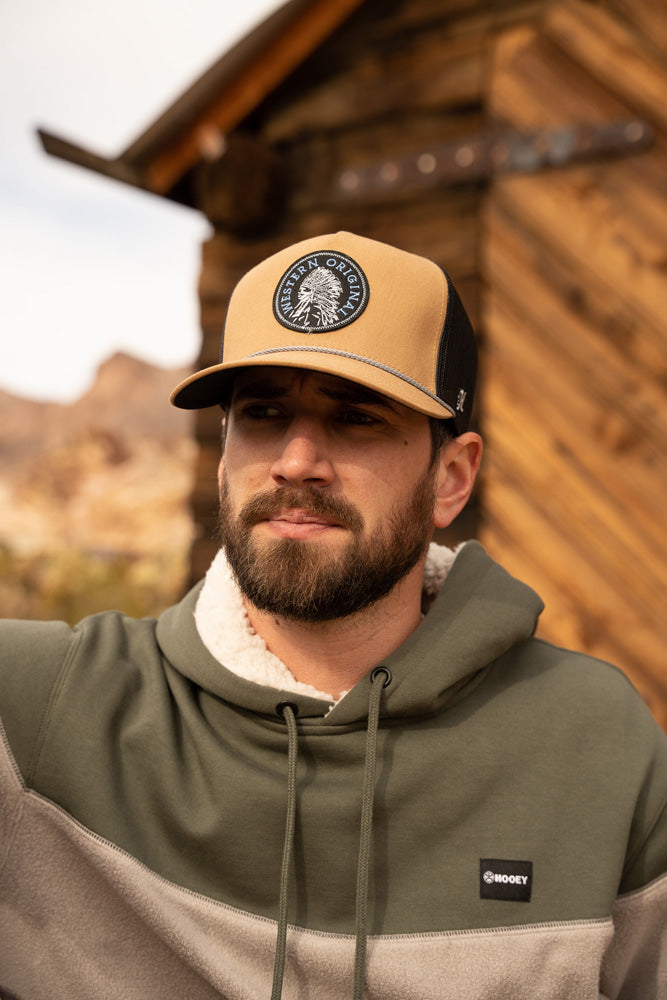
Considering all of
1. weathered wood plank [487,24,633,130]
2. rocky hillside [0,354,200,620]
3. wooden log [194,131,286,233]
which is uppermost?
weathered wood plank [487,24,633,130]

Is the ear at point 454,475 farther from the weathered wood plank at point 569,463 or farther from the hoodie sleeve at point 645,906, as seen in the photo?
the weathered wood plank at point 569,463

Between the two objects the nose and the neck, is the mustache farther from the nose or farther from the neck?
the neck

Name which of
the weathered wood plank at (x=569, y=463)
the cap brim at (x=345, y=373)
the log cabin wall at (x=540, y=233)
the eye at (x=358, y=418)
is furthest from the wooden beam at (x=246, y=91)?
the eye at (x=358, y=418)

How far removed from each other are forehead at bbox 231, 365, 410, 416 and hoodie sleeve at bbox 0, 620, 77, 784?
0.69 metres

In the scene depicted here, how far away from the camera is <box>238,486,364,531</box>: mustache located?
1862 mm

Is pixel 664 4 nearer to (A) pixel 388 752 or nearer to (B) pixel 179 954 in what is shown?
(A) pixel 388 752

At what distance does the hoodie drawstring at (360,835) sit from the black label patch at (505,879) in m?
0.26

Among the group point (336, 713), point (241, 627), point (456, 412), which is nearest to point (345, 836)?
point (336, 713)

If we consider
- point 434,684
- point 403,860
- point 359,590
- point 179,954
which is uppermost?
point 359,590

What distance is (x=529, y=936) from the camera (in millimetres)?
1847

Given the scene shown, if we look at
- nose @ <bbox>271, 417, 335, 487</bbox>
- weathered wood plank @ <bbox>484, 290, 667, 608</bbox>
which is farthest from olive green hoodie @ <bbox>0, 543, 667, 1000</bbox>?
weathered wood plank @ <bbox>484, 290, 667, 608</bbox>

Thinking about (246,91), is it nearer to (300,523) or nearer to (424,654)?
(300,523)

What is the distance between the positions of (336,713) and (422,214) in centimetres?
333

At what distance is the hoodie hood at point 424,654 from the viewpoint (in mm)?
1913
